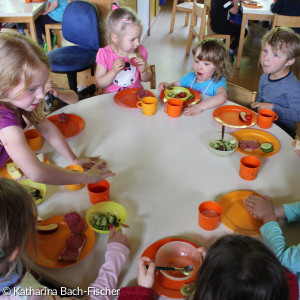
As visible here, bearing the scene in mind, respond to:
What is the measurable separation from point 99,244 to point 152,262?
206 mm

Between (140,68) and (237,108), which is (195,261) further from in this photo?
(140,68)

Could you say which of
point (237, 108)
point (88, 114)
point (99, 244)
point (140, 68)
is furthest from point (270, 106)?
point (99, 244)

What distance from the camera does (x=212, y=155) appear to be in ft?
4.45

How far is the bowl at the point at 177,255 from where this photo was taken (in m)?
0.91

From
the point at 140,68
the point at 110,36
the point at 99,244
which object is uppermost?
the point at 110,36

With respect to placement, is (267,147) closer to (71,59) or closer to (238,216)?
(238,216)

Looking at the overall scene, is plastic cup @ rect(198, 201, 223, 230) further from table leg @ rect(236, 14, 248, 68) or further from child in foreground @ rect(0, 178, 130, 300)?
table leg @ rect(236, 14, 248, 68)

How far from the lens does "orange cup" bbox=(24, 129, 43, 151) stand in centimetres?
137

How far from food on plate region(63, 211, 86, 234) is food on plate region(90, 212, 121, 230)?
0.12ft

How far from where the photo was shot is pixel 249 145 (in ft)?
4.61

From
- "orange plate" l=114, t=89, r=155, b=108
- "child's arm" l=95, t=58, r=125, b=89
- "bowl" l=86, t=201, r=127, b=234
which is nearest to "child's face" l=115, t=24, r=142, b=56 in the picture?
"child's arm" l=95, t=58, r=125, b=89

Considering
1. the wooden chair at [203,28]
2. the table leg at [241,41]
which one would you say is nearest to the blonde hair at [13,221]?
the wooden chair at [203,28]

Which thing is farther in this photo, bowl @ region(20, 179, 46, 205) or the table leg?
the table leg

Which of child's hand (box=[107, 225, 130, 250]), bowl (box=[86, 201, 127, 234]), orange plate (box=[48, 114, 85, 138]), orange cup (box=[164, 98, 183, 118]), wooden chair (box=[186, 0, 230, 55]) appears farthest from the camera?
wooden chair (box=[186, 0, 230, 55])
